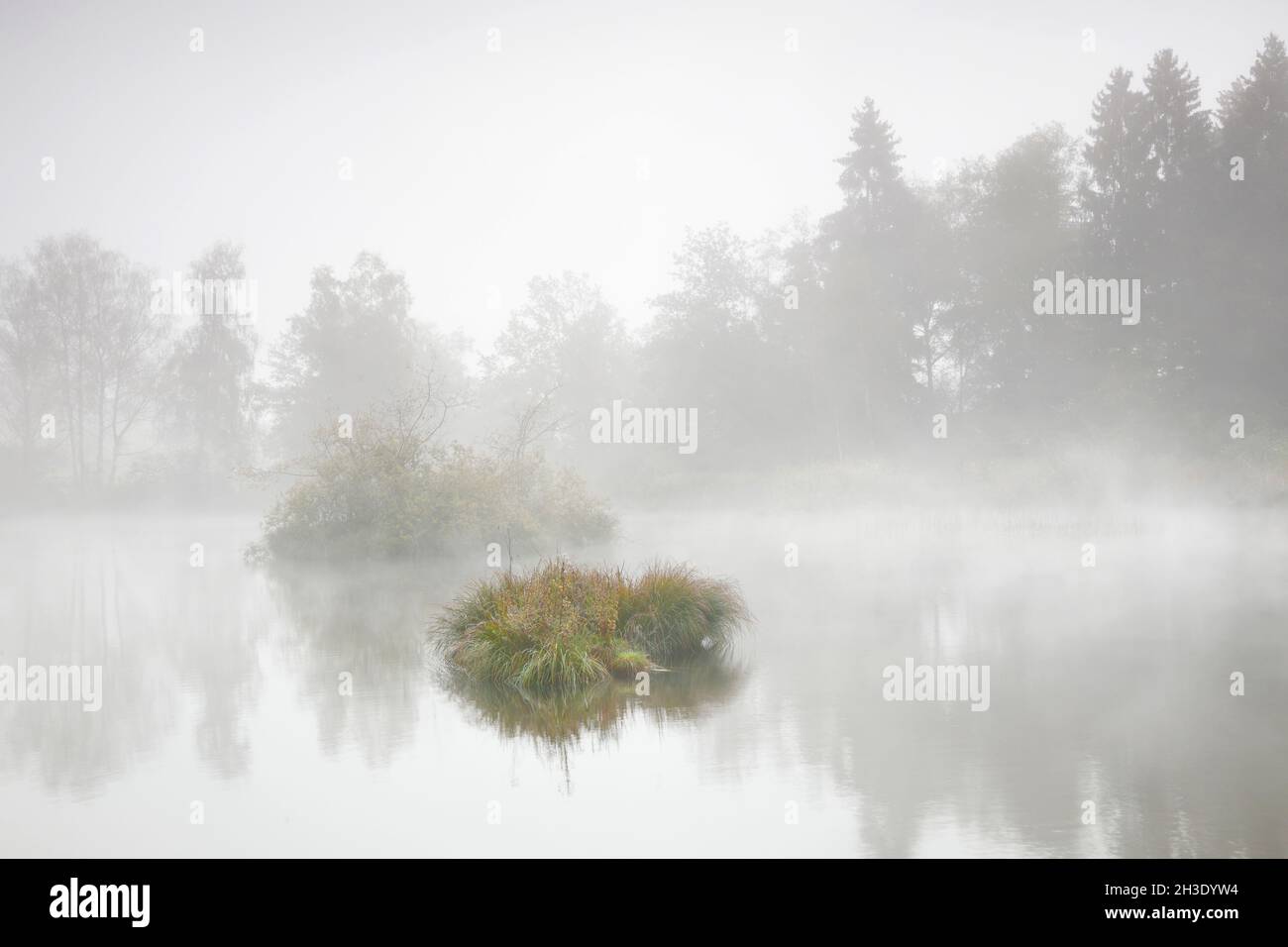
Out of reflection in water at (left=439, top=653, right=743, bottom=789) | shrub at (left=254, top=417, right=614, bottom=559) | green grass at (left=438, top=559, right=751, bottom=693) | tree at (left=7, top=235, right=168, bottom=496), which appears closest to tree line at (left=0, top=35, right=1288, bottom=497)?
tree at (left=7, top=235, right=168, bottom=496)

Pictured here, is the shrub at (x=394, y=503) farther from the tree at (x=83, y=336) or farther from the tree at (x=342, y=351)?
the tree at (x=83, y=336)

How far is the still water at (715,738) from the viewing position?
6789 millimetres

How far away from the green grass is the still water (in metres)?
0.43

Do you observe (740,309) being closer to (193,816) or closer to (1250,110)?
(1250,110)

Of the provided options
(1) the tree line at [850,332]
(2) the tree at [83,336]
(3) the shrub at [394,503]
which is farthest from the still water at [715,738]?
(2) the tree at [83,336]

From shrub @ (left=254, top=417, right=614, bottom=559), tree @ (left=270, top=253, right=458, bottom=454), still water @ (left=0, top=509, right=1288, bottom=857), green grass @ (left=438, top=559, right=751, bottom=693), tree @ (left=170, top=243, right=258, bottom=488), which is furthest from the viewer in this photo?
tree @ (left=270, top=253, right=458, bottom=454)

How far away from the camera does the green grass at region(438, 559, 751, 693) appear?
1102 centimetres

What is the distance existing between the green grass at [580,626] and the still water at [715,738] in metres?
0.43

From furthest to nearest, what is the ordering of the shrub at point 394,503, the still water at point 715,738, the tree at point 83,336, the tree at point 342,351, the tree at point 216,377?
the tree at point 342,351 → the tree at point 216,377 → the tree at point 83,336 → the shrub at point 394,503 → the still water at point 715,738

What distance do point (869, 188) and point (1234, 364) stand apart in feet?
52.6

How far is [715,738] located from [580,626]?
2818 millimetres

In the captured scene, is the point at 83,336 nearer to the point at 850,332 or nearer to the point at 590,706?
the point at 850,332

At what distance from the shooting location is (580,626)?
11.6m

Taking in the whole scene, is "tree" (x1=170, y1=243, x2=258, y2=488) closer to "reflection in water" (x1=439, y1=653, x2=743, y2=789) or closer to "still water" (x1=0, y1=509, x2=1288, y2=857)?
"still water" (x1=0, y1=509, x2=1288, y2=857)
